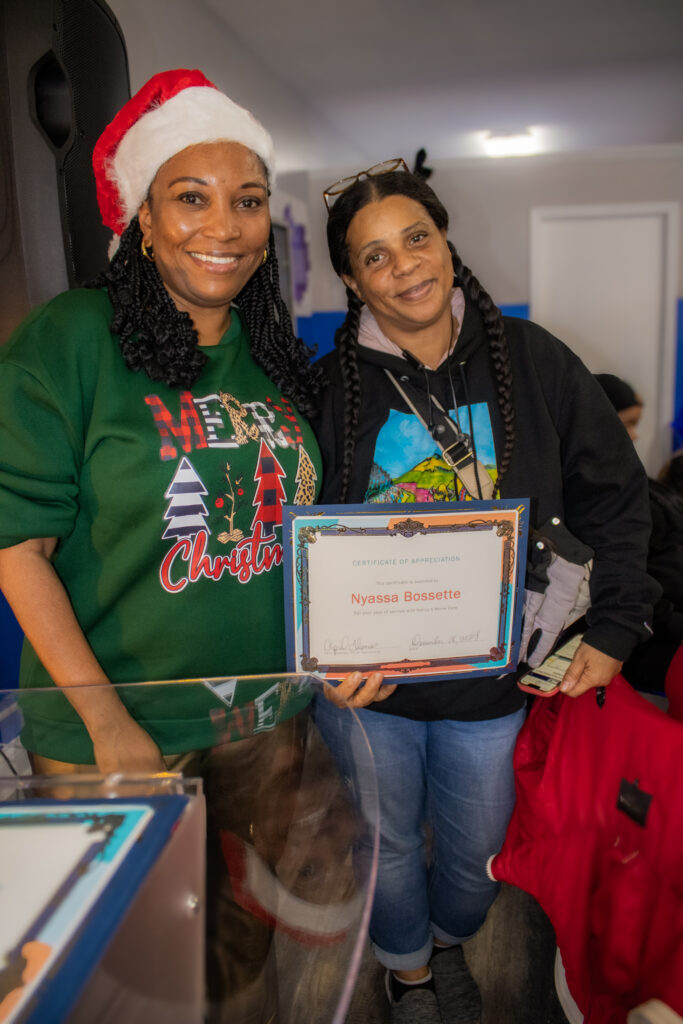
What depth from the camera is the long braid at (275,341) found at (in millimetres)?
1268

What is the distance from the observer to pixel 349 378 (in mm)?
1302

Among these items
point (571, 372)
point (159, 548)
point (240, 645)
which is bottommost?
point (240, 645)

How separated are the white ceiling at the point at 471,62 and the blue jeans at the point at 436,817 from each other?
11.0 ft

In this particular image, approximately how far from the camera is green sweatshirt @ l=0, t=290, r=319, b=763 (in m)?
0.94

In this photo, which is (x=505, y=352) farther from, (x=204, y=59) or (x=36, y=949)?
(x=204, y=59)

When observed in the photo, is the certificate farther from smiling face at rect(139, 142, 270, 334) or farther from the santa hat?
the santa hat

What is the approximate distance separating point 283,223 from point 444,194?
119 centimetres

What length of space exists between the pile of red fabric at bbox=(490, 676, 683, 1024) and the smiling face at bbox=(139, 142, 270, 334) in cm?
97

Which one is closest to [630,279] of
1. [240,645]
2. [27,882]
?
[240,645]

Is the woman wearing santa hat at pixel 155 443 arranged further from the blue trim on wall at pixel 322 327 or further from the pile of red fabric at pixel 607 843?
the blue trim on wall at pixel 322 327

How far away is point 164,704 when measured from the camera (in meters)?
0.82

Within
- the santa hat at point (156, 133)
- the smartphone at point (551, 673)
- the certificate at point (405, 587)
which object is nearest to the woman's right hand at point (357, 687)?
the certificate at point (405, 587)
